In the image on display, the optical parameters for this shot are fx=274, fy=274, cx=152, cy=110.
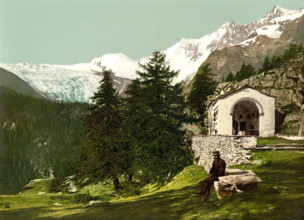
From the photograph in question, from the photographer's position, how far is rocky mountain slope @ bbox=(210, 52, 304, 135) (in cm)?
2807

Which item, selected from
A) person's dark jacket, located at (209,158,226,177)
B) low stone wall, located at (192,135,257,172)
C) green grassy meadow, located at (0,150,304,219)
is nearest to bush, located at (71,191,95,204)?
green grassy meadow, located at (0,150,304,219)

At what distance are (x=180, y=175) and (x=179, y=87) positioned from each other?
37.5 ft

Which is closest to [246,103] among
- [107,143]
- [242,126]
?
[242,126]

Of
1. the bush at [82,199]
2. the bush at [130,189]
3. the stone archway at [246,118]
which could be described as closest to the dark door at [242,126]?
the stone archway at [246,118]

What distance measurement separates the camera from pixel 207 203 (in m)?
13.5

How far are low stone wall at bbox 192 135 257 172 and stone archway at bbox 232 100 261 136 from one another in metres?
7.54

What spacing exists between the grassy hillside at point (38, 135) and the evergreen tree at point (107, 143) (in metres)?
66.0

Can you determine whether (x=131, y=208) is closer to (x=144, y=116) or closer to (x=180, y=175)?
(x=180, y=175)

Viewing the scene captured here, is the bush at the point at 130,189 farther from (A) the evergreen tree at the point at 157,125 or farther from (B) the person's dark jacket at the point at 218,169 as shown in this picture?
(B) the person's dark jacket at the point at 218,169

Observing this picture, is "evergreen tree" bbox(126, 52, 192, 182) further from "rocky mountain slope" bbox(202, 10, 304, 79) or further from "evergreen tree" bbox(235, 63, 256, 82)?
"evergreen tree" bbox(235, 63, 256, 82)

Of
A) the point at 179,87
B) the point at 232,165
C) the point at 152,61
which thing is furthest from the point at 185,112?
the point at 232,165

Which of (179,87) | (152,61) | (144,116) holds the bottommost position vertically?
(144,116)

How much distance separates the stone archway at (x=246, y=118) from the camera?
27656 millimetres

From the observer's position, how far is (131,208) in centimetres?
1552
